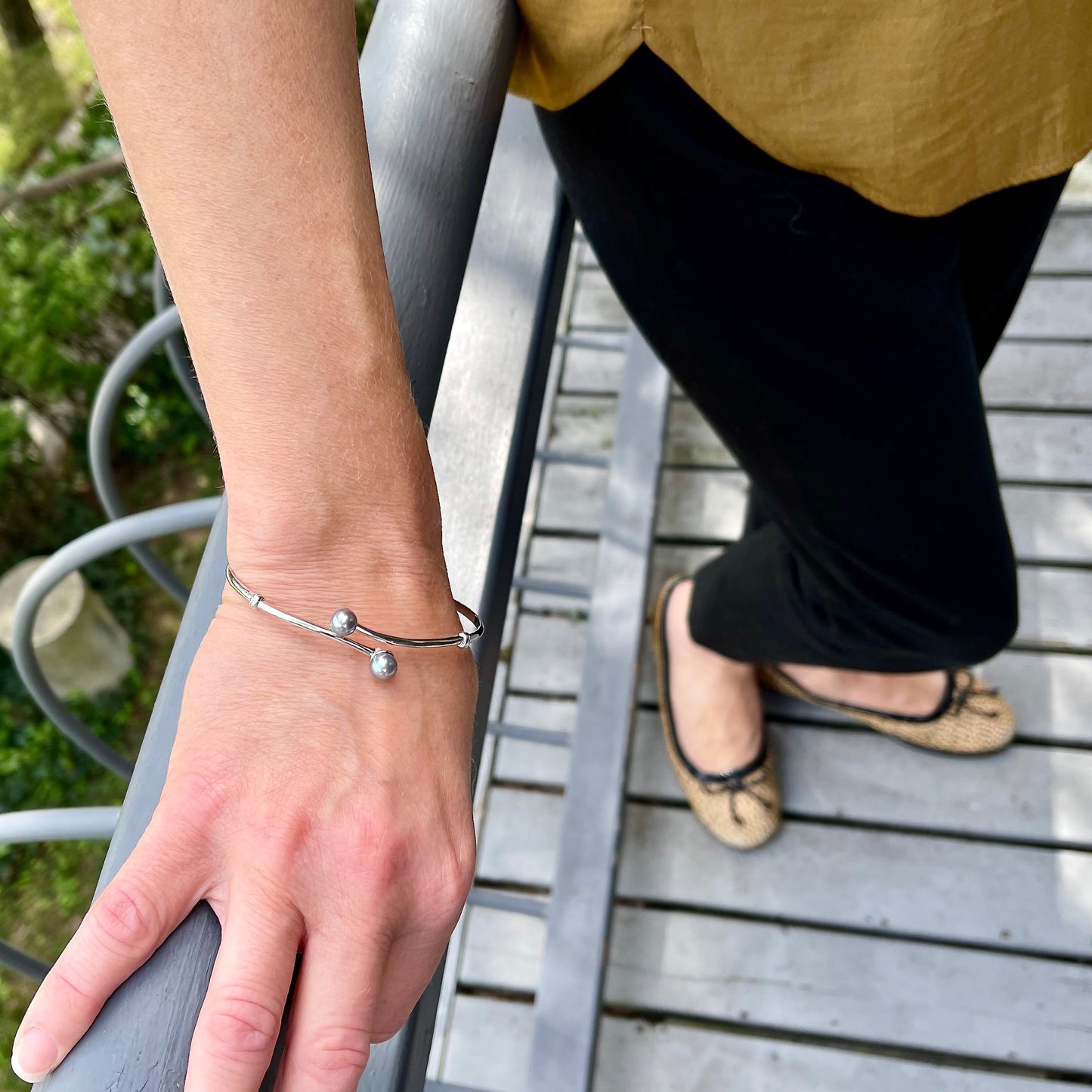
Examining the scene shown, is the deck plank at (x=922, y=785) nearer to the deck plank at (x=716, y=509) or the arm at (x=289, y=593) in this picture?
the deck plank at (x=716, y=509)

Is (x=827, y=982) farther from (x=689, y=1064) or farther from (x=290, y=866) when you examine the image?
(x=290, y=866)

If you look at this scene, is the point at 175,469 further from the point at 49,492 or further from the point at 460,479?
the point at 460,479

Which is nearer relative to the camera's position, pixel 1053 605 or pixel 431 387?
pixel 431 387

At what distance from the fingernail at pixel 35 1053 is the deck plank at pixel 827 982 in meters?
1.35

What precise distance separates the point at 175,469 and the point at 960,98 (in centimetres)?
335

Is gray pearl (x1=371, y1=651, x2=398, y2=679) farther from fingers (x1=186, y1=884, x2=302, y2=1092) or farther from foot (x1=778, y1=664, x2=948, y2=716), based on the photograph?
foot (x1=778, y1=664, x2=948, y2=716)

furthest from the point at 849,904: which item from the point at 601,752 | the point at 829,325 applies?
the point at 829,325

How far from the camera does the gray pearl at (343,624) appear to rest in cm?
50

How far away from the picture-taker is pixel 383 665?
0.50 metres

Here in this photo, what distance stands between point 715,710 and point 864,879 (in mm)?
376

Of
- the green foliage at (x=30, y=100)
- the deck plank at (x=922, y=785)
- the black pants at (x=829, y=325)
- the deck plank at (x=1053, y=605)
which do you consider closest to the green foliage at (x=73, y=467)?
the green foliage at (x=30, y=100)

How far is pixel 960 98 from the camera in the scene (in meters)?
0.64

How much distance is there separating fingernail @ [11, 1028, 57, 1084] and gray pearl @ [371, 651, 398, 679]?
21cm

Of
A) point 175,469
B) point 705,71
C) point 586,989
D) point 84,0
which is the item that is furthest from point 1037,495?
point 175,469
